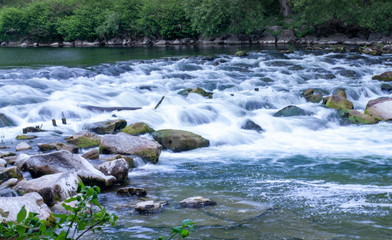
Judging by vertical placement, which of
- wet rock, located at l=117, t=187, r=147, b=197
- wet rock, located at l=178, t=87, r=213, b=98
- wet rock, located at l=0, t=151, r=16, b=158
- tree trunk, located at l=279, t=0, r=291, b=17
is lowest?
wet rock, located at l=117, t=187, r=147, b=197

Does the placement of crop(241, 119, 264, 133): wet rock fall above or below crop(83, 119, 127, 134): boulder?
below

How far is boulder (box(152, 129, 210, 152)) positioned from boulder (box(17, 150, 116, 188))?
2.51m

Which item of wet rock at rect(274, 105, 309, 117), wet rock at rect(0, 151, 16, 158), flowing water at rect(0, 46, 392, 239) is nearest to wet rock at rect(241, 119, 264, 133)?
flowing water at rect(0, 46, 392, 239)

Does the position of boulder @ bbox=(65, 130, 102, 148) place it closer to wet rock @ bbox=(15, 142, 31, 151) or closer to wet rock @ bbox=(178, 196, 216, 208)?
wet rock @ bbox=(15, 142, 31, 151)

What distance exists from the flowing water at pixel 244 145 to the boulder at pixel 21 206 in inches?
29.0

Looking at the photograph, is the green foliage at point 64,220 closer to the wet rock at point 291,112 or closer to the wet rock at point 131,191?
the wet rock at point 131,191

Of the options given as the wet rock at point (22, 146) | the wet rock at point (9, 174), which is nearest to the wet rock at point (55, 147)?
the wet rock at point (22, 146)

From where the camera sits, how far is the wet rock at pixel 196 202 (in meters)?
5.41

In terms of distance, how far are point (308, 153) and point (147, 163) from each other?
3.38 metres

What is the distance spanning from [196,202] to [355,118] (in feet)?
24.6

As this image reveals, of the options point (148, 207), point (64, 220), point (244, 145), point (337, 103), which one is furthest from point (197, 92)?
point (64, 220)

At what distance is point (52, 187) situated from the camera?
5348 mm

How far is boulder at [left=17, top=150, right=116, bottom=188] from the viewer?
20.3 feet

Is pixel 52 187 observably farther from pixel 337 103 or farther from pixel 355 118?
pixel 337 103
